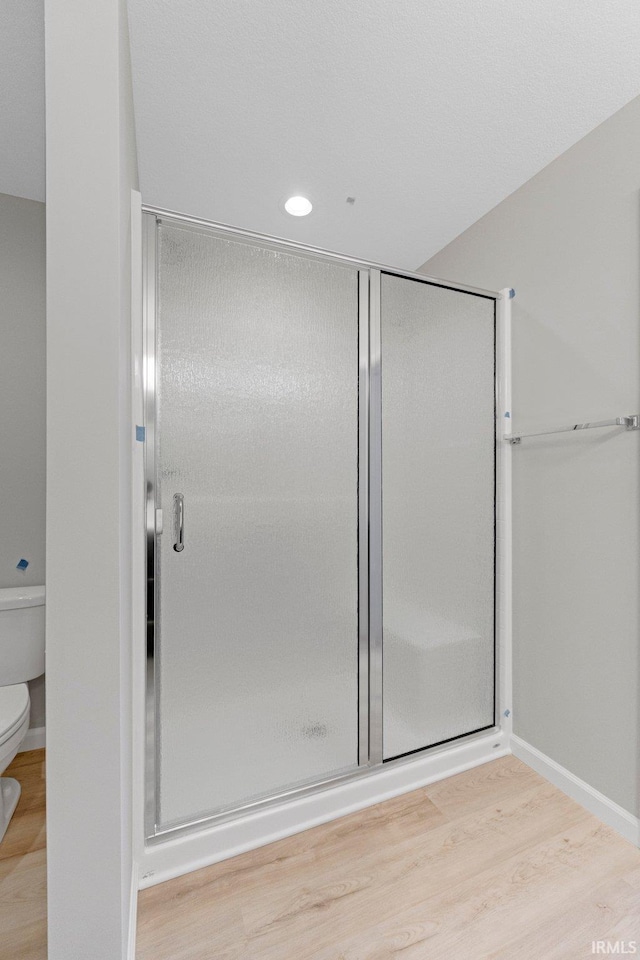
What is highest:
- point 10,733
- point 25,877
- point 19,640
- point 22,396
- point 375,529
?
point 22,396

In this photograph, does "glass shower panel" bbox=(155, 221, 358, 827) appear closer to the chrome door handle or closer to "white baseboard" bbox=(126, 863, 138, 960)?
the chrome door handle

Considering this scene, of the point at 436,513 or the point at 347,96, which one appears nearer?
the point at 347,96

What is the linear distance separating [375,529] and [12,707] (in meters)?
1.39

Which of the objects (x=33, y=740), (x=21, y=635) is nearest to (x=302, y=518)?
(x=21, y=635)

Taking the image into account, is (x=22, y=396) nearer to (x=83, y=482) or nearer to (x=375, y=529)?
(x=83, y=482)

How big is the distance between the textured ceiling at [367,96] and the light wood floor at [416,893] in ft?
7.97

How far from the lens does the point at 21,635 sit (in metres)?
1.85

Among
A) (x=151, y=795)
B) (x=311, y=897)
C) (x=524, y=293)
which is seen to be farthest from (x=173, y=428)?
(x=524, y=293)

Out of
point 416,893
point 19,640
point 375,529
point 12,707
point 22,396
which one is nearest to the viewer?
point 416,893

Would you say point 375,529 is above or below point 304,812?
above

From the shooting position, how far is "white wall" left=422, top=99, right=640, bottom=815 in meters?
1.55

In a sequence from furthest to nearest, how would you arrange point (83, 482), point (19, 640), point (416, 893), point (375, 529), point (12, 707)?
point (19, 640), point (375, 529), point (12, 707), point (416, 893), point (83, 482)

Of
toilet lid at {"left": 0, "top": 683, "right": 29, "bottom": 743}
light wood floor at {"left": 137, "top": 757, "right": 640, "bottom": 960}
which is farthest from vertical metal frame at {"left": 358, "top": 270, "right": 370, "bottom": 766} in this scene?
toilet lid at {"left": 0, "top": 683, "right": 29, "bottom": 743}

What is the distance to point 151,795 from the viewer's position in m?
1.36
